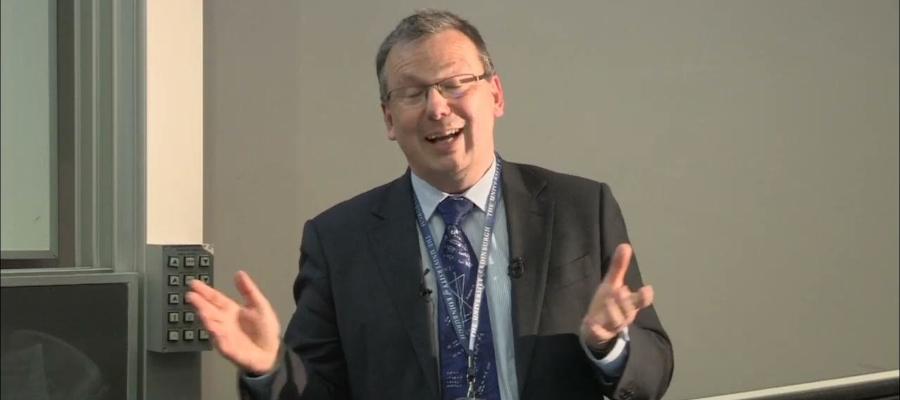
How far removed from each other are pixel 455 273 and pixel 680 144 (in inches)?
74.8

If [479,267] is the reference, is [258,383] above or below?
below

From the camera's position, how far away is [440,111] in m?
2.50

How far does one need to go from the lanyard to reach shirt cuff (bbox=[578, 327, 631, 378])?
0.87 feet

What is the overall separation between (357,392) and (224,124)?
1139 mm

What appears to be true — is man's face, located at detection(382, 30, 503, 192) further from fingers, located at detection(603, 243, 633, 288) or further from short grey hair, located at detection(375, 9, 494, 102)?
fingers, located at detection(603, 243, 633, 288)

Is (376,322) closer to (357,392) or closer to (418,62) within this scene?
(357,392)

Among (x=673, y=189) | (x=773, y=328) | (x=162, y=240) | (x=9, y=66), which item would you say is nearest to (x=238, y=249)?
(x=162, y=240)

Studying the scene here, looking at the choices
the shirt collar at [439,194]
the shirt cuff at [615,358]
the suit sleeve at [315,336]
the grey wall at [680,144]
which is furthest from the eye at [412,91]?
the grey wall at [680,144]

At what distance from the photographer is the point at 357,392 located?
8.27 feet

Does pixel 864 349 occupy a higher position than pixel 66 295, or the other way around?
pixel 66 295

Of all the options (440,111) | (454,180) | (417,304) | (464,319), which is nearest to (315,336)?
(417,304)

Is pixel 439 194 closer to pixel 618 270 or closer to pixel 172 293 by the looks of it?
pixel 618 270

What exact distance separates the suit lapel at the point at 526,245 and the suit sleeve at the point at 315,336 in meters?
0.43

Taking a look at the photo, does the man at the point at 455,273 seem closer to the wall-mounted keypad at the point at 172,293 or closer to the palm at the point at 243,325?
the palm at the point at 243,325
